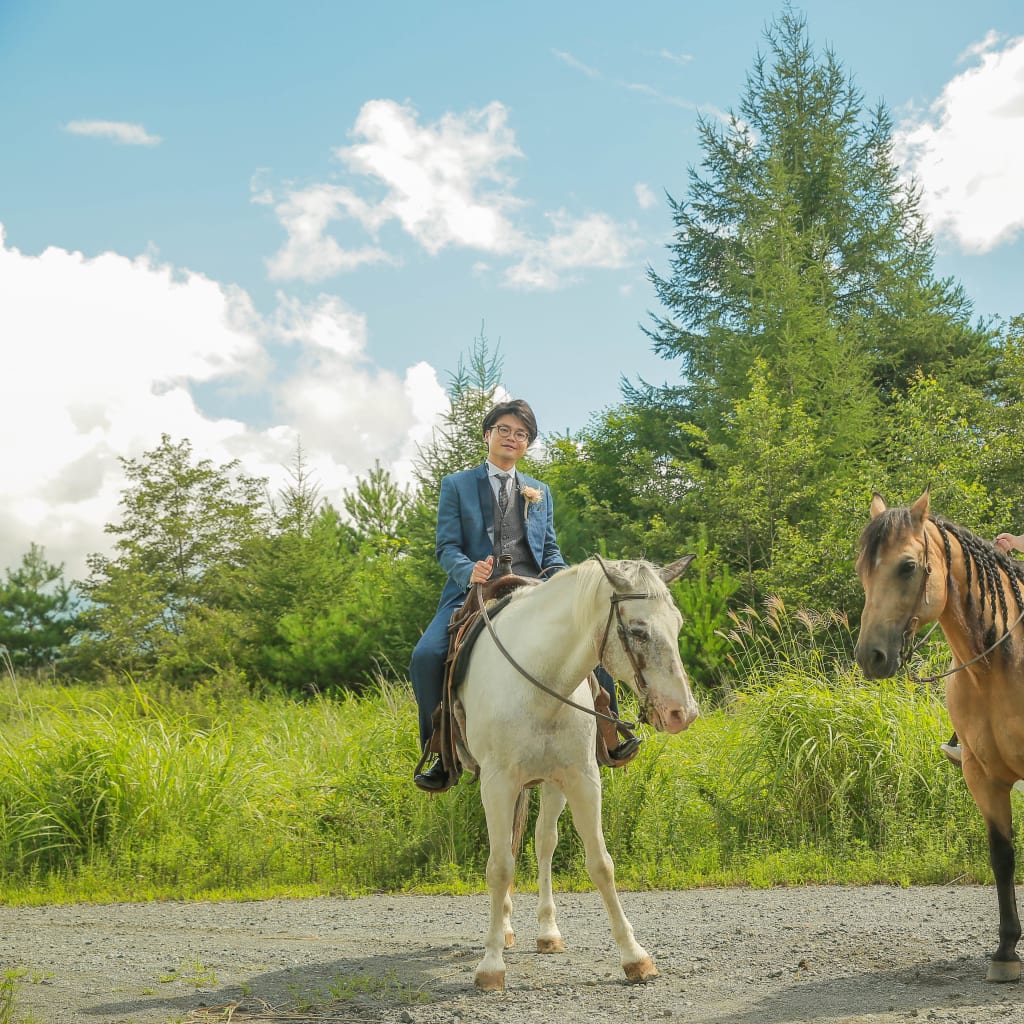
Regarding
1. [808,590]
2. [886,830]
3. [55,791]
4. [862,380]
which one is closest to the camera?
[886,830]

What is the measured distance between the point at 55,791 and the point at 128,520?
952 inches

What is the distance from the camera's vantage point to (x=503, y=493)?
6.06 meters

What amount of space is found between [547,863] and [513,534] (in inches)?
71.3

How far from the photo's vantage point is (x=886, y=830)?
8.37 metres

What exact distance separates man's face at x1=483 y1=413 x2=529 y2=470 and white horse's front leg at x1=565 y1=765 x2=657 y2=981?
6.04ft

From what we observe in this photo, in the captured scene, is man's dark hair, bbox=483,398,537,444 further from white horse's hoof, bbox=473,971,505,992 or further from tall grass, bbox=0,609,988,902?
tall grass, bbox=0,609,988,902

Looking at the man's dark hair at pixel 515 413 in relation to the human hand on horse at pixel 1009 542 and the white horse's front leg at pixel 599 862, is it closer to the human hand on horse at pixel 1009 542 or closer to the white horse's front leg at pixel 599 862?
the white horse's front leg at pixel 599 862

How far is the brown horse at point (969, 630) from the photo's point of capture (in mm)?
4629

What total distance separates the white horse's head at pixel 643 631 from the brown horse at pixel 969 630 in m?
0.82

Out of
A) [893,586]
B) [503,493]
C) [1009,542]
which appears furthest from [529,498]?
[1009,542]

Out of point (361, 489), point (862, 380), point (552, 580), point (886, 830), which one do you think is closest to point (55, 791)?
point (552, 580)

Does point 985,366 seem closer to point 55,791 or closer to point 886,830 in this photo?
point 886,830

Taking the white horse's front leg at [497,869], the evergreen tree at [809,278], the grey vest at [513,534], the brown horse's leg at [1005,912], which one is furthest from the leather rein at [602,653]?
the evergreen tree at [809,278]

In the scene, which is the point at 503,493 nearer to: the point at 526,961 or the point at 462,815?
the point at 526,961
